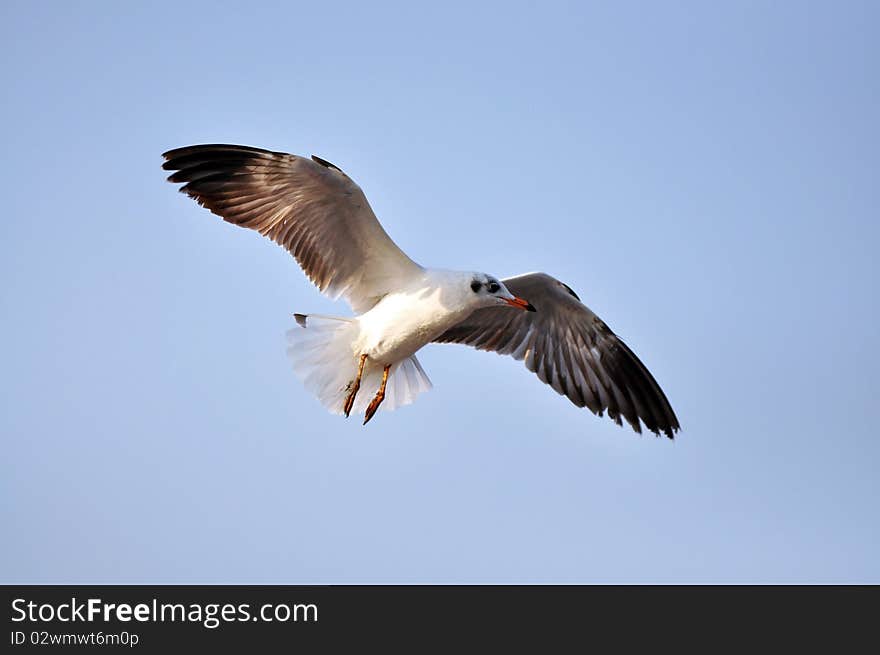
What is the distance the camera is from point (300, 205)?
8.58 m

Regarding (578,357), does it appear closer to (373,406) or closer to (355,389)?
(373,406)

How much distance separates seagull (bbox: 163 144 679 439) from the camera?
8453 mm

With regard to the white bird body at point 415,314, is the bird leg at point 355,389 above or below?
below

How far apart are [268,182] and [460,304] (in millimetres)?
1619

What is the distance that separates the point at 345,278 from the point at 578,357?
220 cm

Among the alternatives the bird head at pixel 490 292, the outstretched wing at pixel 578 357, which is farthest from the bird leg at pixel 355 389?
the outstretched wing at pixel 578 357

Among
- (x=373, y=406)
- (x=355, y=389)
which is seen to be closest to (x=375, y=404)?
(x=373, y=406)

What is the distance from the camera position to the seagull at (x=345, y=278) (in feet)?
27.7

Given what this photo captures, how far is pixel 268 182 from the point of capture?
8.56 m

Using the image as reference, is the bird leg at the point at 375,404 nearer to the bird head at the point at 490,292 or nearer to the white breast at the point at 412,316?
the white breast at the point at 412,316

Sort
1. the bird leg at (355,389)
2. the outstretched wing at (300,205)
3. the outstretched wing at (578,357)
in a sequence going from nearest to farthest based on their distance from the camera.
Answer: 1. the outstretched wing at (300,205)
2. the bird leg at (355,389)
3. the outstretched wing at (578,357)

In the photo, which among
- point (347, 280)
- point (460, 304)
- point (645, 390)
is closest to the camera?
point (460, 304)
